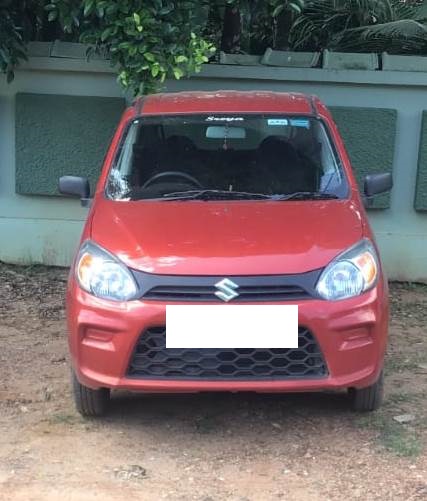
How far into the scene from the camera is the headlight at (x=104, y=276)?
365cm

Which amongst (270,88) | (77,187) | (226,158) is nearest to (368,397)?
(226,158)

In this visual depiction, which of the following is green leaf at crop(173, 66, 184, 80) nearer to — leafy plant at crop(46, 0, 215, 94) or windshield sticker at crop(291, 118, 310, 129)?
Answer: leafy plant at crop(46, 0, 215, 94)

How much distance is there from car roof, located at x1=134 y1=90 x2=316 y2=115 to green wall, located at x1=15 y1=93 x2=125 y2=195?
6.82 feet

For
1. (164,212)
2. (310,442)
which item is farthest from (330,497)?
(164,212)

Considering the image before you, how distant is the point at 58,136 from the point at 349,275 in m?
4.34

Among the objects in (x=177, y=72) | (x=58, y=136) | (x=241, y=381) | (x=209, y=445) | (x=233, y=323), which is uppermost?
(x=177, y=72)

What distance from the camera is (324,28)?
8602 millimetres

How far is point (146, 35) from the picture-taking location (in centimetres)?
574

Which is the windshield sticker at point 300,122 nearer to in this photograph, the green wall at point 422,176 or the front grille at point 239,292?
the front grille at point 239,292

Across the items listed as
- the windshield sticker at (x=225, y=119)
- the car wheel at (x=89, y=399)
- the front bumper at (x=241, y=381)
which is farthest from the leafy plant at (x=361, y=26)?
the car wheel at (x=89, y=399)

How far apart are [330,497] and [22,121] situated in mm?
5062

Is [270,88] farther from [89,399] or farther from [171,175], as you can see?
[89,399]

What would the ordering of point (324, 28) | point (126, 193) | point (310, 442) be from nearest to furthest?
point (310, 442), point (126, 193), point (324, 28)

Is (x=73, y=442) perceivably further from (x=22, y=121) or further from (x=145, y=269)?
(x=22, y=121)
